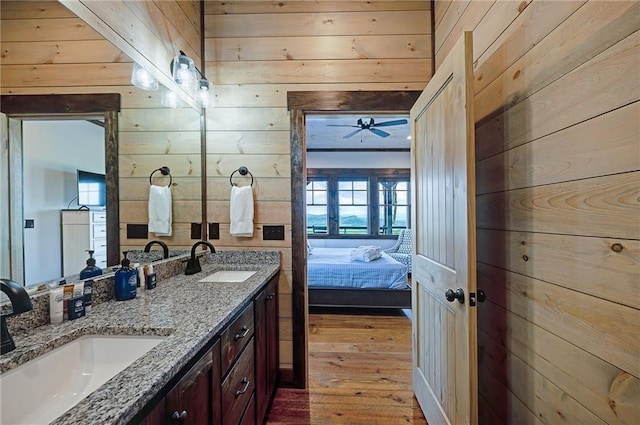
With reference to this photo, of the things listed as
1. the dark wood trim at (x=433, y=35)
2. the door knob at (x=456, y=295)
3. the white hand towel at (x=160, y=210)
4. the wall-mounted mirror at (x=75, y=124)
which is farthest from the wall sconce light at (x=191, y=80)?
the door knob at (x=456, y=295)

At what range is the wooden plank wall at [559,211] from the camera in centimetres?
80

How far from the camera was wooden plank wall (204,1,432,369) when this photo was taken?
226 cm

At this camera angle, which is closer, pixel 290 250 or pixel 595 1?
pixel 595 1

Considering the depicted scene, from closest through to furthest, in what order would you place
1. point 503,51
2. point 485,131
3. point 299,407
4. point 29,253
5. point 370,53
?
point 29,253 < point 503,51 < point 485,131 < point 299,407 < point 370,53

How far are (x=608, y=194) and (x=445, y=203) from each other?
0.70 metres

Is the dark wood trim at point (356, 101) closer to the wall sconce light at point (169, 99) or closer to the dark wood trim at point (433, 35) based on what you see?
the dark wood trim at point (433, 35)

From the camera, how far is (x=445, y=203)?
4.98 feet

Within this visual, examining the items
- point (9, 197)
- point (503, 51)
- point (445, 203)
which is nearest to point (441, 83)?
point (503, 51)

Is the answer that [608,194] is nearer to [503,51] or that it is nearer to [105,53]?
[503,51]

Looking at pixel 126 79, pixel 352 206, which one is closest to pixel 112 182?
pixel 126 79

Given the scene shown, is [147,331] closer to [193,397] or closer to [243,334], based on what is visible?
[193,397]

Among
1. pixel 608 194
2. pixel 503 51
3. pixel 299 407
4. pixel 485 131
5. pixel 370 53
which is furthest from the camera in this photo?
pixel 370 53

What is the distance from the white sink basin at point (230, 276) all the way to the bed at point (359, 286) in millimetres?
1713

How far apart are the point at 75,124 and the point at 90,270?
0.60 meters
